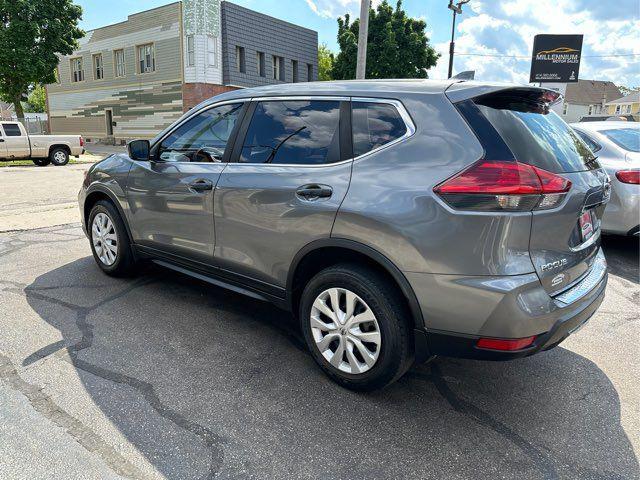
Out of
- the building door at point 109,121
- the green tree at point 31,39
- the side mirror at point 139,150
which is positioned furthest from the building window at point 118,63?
the side mirror at point 139,150

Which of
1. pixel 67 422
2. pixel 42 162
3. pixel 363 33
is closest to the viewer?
pixel 67 422

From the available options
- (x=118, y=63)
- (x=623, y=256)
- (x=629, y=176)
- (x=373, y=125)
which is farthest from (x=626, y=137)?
(x=118, y=63)

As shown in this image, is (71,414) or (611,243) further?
(611,243)

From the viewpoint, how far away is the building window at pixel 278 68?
31.0 metres

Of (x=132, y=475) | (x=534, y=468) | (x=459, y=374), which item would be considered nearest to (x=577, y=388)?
(x=459, y=374)

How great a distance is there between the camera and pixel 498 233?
2.27m

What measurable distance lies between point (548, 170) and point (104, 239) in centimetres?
396

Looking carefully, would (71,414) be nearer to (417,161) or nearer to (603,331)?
(417,161)

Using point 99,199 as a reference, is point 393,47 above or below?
above

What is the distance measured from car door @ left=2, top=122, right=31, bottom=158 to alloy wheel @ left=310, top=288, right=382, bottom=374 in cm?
1868

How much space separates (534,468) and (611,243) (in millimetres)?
5310

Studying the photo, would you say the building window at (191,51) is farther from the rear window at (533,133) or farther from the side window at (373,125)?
the rear window at (533,133)

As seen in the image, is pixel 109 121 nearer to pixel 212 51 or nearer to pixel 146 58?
pixel 146 58

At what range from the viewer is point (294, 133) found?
10.3 ft
